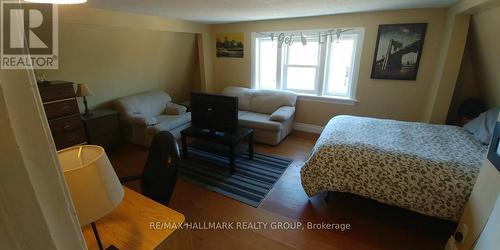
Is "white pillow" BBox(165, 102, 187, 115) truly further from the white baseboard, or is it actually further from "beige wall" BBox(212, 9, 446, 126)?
the white baseboard

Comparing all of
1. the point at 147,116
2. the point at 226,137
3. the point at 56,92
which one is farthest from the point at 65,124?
the point at 226,137

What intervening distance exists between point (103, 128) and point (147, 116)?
25.5 inches

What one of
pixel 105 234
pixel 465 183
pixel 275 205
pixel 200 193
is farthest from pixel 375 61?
pixel 105 234

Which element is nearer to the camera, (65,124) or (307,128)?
(65,124)

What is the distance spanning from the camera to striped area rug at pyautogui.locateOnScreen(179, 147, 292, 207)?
8.54ft

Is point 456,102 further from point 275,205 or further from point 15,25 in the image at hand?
point 15,25

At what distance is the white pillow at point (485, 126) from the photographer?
218cm

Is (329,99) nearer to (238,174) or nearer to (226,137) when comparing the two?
(226,137)

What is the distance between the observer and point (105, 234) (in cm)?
108

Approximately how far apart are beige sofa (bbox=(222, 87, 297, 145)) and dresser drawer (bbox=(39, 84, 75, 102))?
2417 millimetres

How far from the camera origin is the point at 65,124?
2855 mm

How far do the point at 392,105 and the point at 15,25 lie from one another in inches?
167

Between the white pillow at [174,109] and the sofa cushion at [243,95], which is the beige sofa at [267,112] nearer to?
the sofa cushion at [243,95]

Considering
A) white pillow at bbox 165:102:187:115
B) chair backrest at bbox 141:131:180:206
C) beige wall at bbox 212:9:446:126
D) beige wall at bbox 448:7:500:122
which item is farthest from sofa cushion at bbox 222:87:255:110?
beige wall at bbox 448:7:500:122
